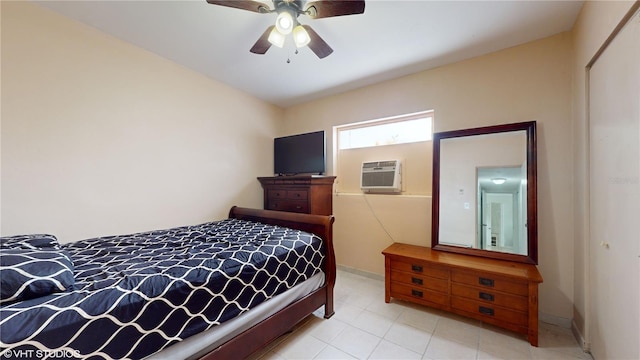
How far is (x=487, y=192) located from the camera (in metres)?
2.17

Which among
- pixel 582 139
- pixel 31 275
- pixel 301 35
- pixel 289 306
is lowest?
pixel 289 306

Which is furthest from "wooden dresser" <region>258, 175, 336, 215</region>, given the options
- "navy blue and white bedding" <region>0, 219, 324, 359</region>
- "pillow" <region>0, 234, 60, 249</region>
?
"pillow" <region>0, 234, 60, 249</region>

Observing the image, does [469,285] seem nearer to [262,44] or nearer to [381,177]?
[381,177]

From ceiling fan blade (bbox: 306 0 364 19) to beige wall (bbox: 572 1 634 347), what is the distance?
142 centimetres

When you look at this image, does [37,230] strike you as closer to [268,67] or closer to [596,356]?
[268,67]

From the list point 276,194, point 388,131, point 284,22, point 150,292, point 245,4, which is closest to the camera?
point 150,292

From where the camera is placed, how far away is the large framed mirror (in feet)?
6.47

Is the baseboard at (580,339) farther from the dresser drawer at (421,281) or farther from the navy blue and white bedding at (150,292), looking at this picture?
the navy blue and white bedding at (150,292)

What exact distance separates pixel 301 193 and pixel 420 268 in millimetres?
1562

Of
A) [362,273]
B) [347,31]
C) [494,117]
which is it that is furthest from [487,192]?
[347,31]

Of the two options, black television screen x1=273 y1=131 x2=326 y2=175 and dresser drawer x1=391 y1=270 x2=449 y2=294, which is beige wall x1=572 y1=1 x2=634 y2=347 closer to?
dresser drawer x1=391 y1=270 x2=449 y2=294

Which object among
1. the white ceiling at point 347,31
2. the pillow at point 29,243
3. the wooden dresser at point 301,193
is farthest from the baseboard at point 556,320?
the pillow at point 29,243

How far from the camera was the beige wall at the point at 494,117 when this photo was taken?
1886 millimetres

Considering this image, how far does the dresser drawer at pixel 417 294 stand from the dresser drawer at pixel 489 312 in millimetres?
83
